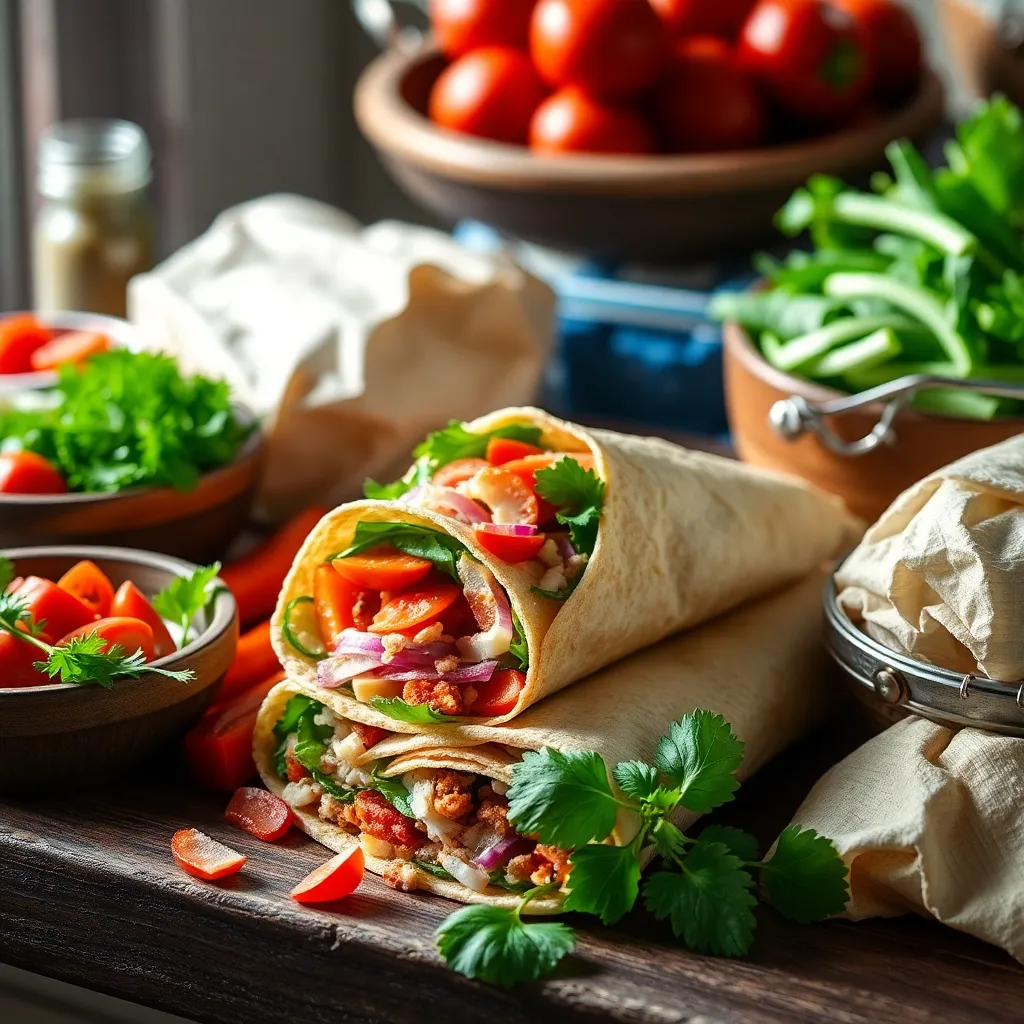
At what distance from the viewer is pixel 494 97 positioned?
3.37m

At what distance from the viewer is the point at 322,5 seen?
17.9 feet

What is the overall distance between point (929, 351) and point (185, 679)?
144cm

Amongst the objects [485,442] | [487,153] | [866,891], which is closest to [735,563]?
[485,442]

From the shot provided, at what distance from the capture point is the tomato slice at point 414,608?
1.88m

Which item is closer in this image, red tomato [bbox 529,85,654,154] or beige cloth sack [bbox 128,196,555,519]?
beige cloth sack [bbox 128,196,555,519]

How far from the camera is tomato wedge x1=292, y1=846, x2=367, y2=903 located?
5.82 ft

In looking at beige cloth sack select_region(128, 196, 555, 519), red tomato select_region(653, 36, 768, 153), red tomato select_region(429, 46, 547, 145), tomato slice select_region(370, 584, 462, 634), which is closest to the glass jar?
beige cloth sack select_region(128, 196, 555, 519)

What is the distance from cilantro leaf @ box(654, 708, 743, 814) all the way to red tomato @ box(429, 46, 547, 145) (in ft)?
6.27

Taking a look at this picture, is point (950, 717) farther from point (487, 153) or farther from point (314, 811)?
point (487, 153)

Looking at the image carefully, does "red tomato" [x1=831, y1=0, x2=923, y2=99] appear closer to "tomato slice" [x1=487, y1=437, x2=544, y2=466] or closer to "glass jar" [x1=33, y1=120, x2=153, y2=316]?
"glass jar" [x1=33, y1=120, x2=153, y2=316]

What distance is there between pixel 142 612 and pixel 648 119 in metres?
1.89

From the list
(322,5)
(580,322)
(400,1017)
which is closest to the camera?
(400,1017)

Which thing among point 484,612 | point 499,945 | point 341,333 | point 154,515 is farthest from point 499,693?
point 341,333

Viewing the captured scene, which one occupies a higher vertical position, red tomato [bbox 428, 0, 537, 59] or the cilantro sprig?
red tomato [bbox 428, 0, 537, 59]
